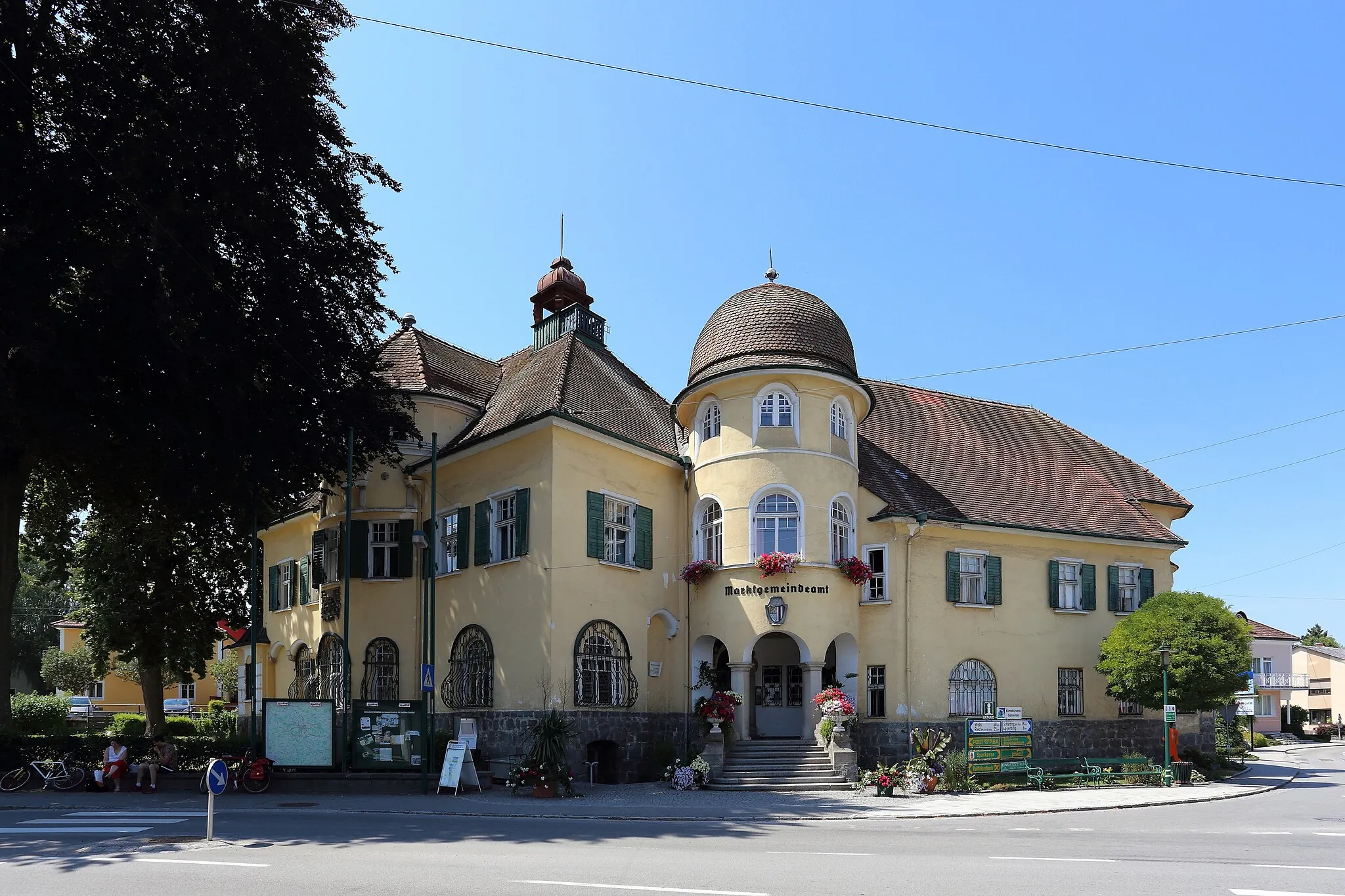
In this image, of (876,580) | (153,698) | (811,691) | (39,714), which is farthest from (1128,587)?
(39,714)

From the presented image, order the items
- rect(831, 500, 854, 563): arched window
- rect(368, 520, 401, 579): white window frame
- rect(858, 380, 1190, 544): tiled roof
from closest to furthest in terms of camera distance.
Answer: rect(831, 500, 854, 563): arched window < rect(368, 520, 401, 579): white window frame < rect(858, 380, 1190, 544): tiled roof

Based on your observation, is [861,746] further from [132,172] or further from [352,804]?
[132,172]

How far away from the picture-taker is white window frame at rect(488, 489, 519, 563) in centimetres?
2414

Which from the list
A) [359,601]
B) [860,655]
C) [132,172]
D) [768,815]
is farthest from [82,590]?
[768,815]

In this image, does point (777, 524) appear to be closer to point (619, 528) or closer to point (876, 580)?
point (876, 580)

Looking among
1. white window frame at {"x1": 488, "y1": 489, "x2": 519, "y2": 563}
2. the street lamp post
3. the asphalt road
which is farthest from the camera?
the street lamp post

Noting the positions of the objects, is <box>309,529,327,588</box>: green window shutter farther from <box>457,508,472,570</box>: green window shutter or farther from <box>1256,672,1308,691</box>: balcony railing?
<box>1256,672,1308,691</box>: balcony railing

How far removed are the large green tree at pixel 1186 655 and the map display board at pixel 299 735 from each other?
728 inches

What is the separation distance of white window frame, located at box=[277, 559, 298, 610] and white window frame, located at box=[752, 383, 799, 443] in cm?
1518

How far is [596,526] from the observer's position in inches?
942

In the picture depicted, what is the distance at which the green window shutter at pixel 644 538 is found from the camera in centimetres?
2522

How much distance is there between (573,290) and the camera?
32.9m

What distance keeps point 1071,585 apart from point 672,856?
19486 mm

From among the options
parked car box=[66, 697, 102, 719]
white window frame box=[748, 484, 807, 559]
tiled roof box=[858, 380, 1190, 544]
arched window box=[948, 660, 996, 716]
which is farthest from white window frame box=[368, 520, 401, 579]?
parked car box=[66, 697, 102, 719]
